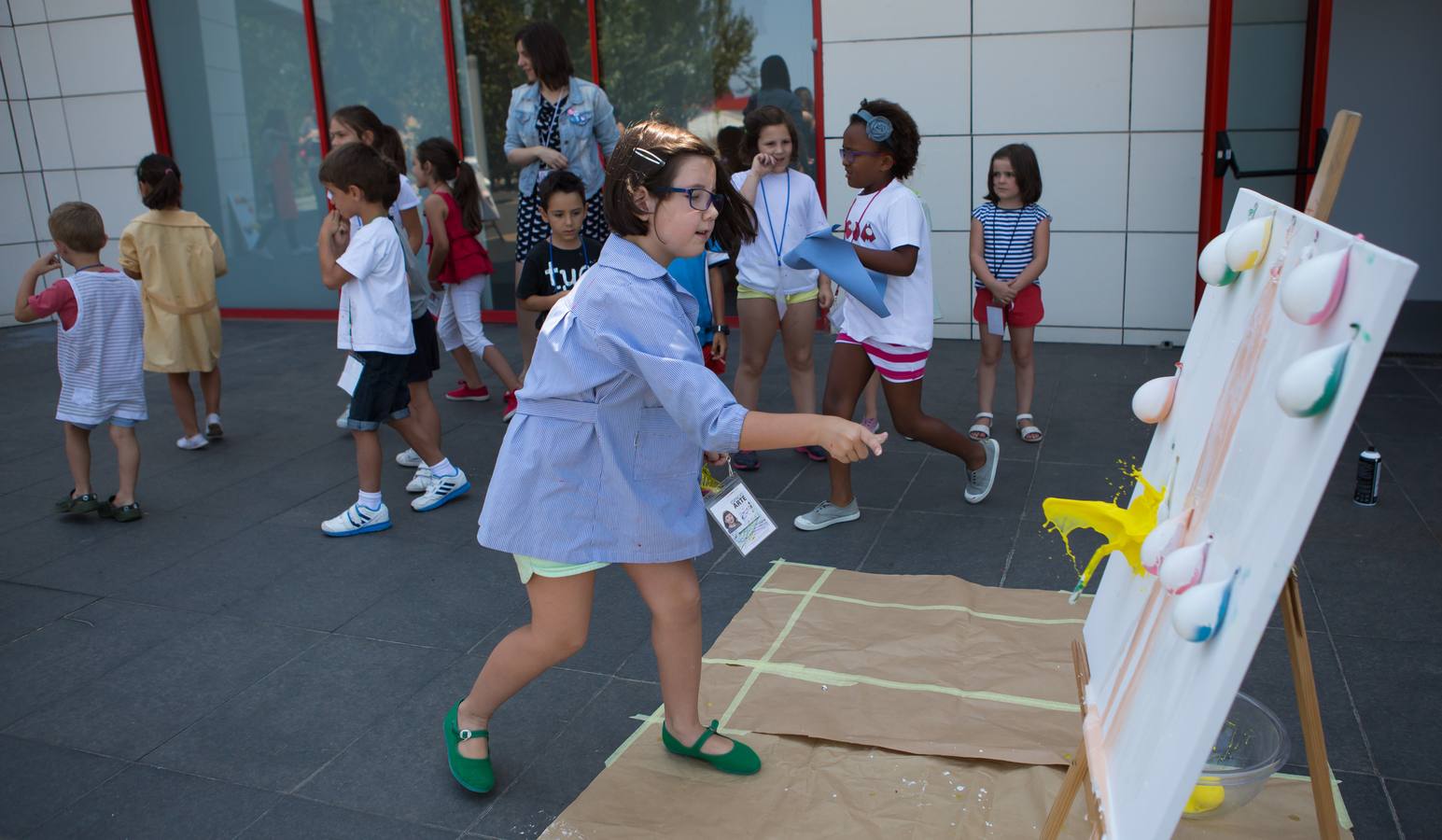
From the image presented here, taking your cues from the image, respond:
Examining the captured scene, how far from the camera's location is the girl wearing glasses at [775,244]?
508 centimetres

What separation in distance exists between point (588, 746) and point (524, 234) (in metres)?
3.56

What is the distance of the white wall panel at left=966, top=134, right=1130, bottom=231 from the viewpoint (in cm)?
733

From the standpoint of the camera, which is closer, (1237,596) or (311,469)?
(1237,596)

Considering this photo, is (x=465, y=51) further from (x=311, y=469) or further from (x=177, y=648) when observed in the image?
(x=177, y=648)

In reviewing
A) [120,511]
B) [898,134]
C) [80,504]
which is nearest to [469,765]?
[898,134]

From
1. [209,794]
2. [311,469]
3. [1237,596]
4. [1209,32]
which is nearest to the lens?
[1237,596]

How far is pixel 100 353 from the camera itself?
5.06m

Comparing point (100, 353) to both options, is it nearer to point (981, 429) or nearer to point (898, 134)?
point (898, 134)

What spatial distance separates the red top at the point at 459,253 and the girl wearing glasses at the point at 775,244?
187 cm

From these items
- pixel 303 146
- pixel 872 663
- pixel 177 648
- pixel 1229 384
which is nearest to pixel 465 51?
pixel 303 146

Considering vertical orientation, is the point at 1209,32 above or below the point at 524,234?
above

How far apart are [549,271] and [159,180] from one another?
2.08 m

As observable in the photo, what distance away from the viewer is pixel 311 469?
577 centimetres

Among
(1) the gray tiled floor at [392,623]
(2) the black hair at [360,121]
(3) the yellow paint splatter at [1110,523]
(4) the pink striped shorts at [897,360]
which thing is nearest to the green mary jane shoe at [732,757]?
(1) the gray tiled floor at [392,623]
